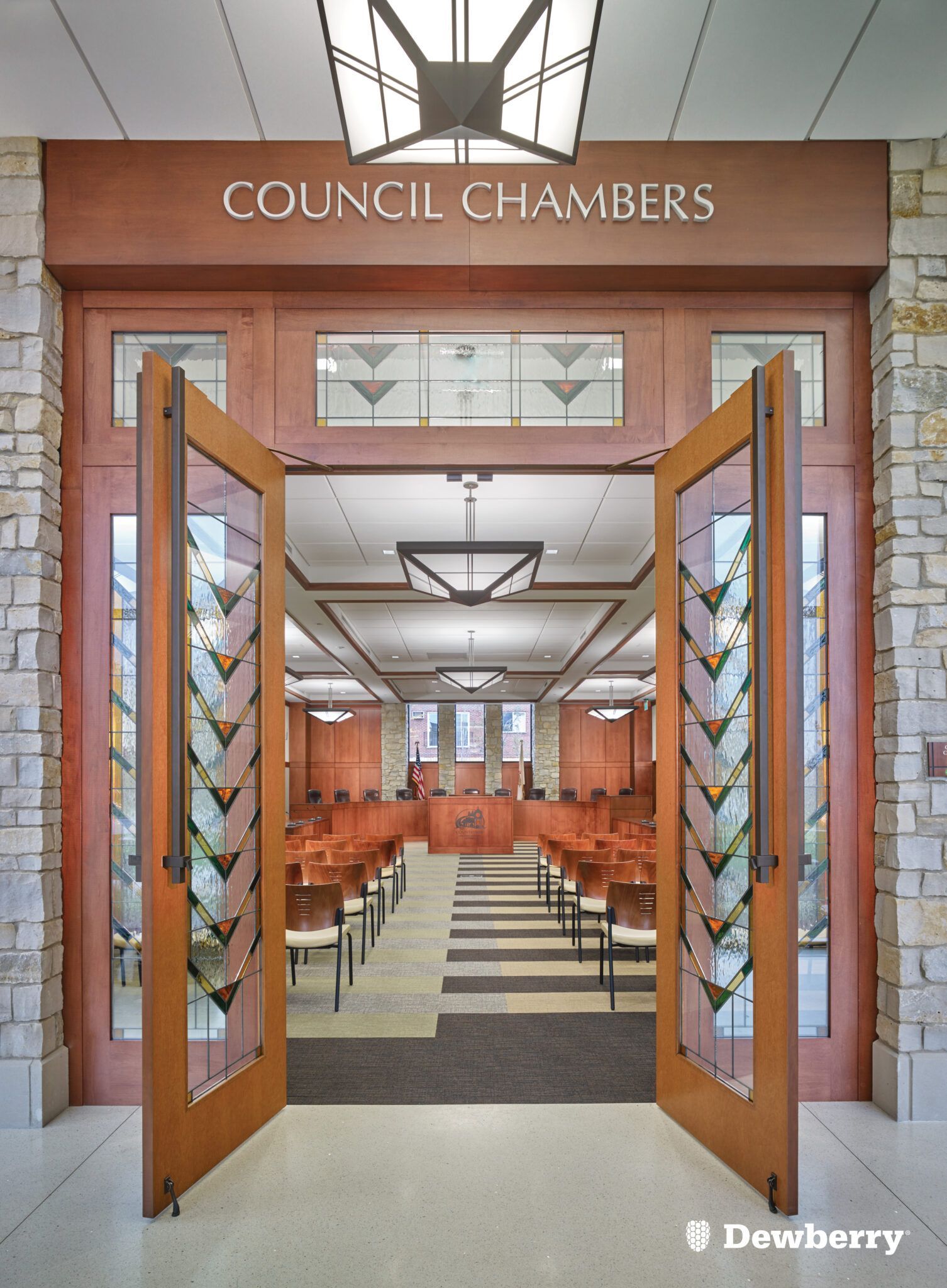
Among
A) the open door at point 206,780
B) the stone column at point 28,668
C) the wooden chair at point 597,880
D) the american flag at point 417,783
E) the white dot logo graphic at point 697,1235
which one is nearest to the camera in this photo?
the white dot logo graphic at point 697,1235

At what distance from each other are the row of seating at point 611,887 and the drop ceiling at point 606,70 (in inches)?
135

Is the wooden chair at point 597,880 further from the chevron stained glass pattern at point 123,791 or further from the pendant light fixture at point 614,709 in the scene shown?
the pendant light fixture at point 614,709

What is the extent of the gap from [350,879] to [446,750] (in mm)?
15709

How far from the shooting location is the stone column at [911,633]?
3.61 m

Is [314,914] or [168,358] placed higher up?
[168,358]

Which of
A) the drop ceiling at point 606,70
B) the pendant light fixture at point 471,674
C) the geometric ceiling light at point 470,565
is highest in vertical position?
the drop ceiling at point 606,70

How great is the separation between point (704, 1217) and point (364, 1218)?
1031mm

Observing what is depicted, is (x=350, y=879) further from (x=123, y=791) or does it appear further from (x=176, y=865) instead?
(x=176, y=865)

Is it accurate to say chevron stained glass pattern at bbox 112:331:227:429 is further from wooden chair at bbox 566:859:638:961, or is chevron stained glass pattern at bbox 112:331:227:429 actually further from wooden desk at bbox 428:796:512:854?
wooden desk at bbox 428:796:512:854

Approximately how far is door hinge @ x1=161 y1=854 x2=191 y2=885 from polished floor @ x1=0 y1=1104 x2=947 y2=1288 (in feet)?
3.35

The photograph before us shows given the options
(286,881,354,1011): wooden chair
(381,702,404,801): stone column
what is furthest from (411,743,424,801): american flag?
(286,881,354,1011): wooden chair

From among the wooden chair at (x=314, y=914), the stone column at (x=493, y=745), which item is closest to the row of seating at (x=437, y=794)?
the stone column at (x=493, y=745)

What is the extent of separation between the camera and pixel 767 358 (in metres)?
4.06

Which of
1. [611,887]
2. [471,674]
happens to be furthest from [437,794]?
[611,887]
